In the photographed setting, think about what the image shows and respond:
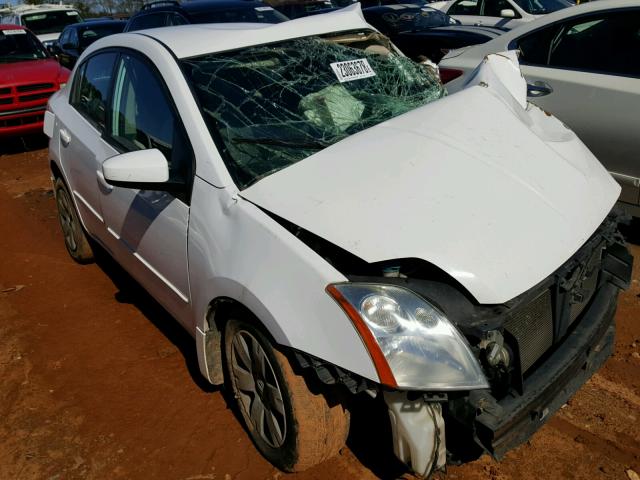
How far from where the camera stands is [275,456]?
266 cm

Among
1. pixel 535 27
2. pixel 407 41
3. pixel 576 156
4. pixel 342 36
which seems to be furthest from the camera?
pixel 407 41

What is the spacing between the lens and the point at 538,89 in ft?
15.2

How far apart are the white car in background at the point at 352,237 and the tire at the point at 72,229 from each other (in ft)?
3.89

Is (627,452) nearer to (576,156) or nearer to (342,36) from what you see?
(576,156)

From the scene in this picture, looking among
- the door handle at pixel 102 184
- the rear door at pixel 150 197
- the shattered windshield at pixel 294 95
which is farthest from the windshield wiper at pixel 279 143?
the door handle at pixel 102 184

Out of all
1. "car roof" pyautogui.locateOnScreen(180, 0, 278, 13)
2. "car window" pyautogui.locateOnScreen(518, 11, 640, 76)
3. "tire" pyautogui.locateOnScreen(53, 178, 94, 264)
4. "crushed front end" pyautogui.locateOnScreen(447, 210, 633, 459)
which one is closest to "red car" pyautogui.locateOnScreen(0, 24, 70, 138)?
"car roof" pyautogui.locateOnScreen(180, 0, 278, 13)

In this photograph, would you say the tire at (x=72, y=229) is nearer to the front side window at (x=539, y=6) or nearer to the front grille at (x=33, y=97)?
the front grille at (x=33, y=97)

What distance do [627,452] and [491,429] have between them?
1.06 meters

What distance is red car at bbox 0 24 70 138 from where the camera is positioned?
8477 millimetres

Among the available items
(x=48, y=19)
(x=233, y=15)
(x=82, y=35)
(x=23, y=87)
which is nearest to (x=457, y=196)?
(x=233, y=15)

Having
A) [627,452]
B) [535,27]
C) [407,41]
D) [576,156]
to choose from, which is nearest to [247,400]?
[627,452]

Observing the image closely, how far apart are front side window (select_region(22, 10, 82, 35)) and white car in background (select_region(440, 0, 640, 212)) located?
15156mm

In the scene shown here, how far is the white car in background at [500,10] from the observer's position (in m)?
10.7

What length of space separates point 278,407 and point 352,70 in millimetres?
1930
